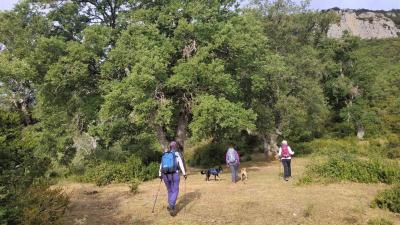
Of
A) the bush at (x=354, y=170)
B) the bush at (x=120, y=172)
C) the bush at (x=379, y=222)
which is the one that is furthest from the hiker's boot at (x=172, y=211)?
the bush at (x=120, y=172)

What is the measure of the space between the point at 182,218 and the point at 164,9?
544 inches

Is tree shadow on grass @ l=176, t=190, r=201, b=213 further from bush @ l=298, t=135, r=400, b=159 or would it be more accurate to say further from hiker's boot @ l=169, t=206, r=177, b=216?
bush @ l=298, t=135, r=400, b=159

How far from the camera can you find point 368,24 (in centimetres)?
12450

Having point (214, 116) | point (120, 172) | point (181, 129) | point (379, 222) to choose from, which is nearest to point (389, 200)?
point (379, 222)

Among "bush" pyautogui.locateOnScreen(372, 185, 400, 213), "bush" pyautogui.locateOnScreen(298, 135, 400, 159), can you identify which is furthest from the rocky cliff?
"bush" pyautogui.locateOnScreen(372, 185, 400, 213)

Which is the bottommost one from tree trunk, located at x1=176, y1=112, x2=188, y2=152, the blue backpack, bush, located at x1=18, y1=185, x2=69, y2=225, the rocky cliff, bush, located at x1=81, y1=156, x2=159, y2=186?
bush, located at x1=81, y1=156, x2=159, y2=186

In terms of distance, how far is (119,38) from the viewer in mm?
21641

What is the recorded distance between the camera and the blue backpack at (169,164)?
38.4 feet

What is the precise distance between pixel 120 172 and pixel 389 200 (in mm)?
11439

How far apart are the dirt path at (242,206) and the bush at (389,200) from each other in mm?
272

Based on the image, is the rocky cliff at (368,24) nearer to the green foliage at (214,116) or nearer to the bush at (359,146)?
the bush at (359,146)

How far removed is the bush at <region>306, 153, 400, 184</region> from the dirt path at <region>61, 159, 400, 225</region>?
1.74 ft

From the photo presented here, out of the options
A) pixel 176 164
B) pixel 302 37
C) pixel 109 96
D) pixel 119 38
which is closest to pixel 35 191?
pixel 176 164

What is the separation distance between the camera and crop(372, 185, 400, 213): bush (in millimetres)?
11459
